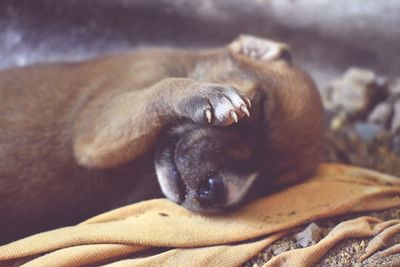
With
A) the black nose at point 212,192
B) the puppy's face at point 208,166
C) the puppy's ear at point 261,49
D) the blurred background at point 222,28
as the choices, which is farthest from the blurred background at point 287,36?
the black nose at point 212,192

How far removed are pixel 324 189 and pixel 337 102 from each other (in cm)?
152

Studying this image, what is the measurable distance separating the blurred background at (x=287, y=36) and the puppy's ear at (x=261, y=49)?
794mm

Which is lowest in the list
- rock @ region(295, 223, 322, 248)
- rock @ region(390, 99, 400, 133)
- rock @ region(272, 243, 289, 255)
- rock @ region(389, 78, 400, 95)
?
rock @ region(272, 243, 289, 255)

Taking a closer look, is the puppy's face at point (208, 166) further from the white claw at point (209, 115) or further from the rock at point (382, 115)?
the rock at point (382, 115)

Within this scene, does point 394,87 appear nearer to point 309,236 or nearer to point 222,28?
A: point 222,28

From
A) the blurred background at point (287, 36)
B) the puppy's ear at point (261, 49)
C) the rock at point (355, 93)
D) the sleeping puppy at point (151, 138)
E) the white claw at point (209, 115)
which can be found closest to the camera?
the white claw at point (209, 115)

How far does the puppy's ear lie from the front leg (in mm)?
637

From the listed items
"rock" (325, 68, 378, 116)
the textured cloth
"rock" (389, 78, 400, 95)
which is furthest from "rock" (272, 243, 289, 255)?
"rock" (389, 78, 400, 95)

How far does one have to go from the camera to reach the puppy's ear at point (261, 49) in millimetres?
3162

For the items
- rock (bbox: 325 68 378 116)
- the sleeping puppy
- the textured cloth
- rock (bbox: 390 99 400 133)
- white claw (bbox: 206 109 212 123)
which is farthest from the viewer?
rock (bbox: 325 68 378 116)

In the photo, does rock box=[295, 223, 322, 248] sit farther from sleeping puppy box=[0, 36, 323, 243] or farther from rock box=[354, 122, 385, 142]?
rock box=[354, 122, 385, 142]

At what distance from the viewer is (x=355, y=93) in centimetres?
416

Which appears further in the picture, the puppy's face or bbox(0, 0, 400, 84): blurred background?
bbox(0, 0, 400, 84): blurred background

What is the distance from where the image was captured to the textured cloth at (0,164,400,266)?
7.56 ft
